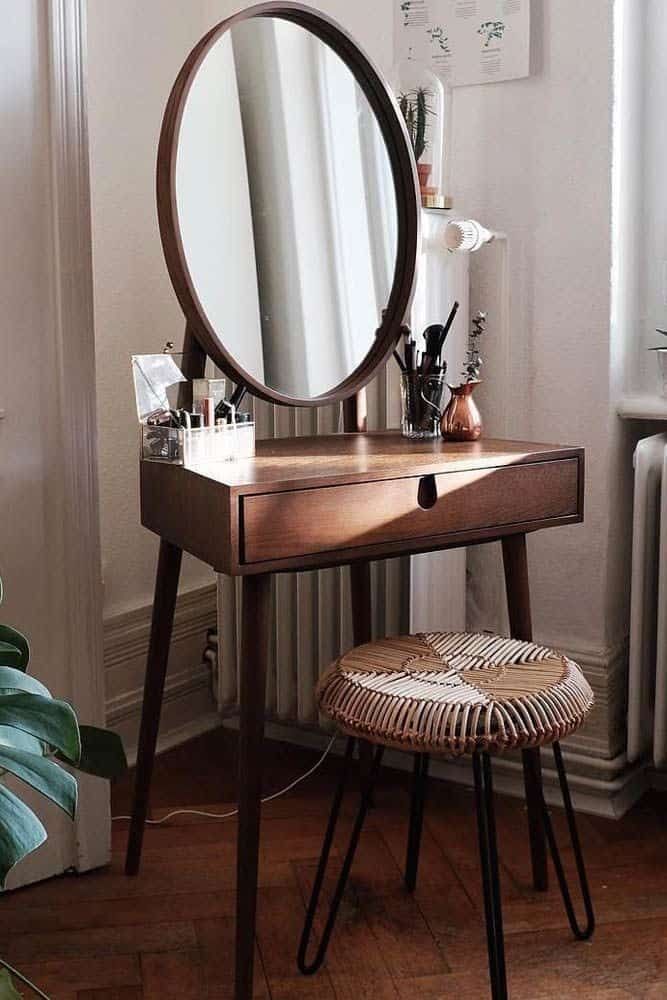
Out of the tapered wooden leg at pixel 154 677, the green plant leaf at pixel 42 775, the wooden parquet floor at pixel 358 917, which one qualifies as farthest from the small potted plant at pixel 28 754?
the tapered wooden leg at pixel 154 677

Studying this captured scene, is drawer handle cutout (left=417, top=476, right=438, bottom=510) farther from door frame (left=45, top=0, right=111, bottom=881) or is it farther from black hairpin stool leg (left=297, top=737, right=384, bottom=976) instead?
door frame (left=45, top=0, right=111, bottom=881)

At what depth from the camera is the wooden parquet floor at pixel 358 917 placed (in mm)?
1628

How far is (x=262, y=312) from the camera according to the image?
1831mm

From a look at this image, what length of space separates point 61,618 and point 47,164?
2.39 ft

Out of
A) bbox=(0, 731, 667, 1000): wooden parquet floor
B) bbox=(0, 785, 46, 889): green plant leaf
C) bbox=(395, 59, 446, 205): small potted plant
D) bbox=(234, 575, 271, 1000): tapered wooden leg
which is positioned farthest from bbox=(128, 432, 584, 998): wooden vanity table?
bbox=(395, 59, 446, 205): small potted plant

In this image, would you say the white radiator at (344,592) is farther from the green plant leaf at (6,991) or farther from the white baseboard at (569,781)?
the green plant leaf at (6,991)

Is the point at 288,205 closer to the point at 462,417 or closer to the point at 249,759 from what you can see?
the point at 462,417

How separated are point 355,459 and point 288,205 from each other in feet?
1.57

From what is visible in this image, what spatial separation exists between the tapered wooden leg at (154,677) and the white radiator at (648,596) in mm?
838

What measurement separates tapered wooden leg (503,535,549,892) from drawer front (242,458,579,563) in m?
0.10

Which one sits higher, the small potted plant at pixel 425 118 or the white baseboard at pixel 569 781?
the small potted plant at pixel 425 118

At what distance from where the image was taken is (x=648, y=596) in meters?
2.09

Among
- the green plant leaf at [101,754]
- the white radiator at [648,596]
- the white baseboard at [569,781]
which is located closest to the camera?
the green plant leaf at [101,754]

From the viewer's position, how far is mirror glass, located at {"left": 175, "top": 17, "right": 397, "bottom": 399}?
1748 millimetres
